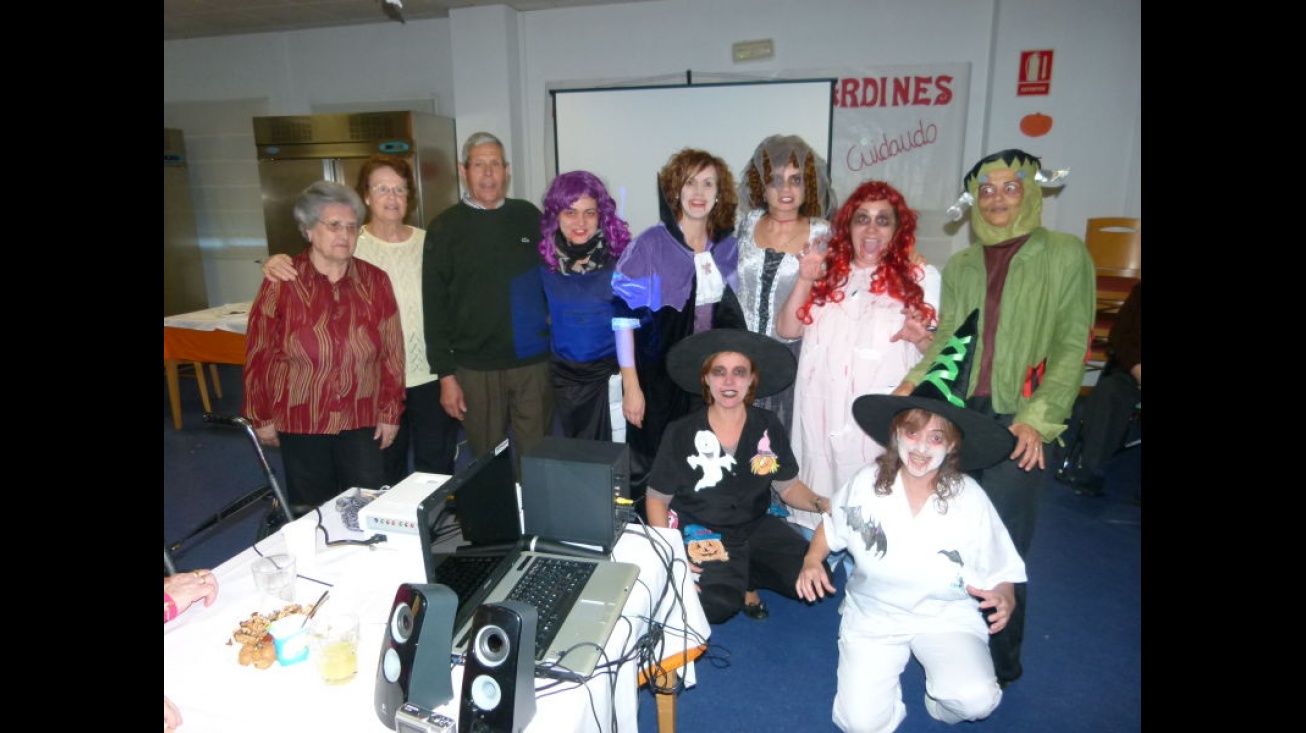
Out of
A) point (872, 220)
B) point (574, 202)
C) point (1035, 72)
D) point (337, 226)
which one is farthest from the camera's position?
point (1035, 72)

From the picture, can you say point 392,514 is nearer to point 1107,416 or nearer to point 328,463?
point 328,463

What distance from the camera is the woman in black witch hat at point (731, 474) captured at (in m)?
2.39

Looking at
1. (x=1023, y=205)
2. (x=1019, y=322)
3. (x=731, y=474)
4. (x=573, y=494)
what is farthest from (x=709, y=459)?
(x=1023, y=205)

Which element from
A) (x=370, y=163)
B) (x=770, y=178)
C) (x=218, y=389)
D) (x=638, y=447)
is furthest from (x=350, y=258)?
(x=218, y=389)

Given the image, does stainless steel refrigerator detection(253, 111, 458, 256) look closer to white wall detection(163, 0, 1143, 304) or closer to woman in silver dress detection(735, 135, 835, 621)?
white wall detection(163, 0, 1143, 304)

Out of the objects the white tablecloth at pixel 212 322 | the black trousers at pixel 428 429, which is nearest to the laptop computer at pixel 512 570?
the black trousers at pixel 428 429

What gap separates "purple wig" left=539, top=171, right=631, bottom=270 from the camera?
268 cm

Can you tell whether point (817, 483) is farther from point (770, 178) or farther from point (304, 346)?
point (304, 346)

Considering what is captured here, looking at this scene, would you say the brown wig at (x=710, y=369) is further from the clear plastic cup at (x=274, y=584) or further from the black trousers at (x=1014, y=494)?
the clear plastic cup at (x=274, y=584)

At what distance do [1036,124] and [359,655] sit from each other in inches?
210

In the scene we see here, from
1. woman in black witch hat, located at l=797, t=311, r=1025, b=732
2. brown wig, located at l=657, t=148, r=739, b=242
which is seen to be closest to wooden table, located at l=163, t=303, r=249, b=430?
brown wig, located at l=657, t=148, r=739, b=242

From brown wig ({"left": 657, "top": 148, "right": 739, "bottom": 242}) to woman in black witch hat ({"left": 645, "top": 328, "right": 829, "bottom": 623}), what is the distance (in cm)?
49

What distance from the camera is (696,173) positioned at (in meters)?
2.54

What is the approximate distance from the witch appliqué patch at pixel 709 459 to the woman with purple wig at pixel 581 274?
0.63 m
